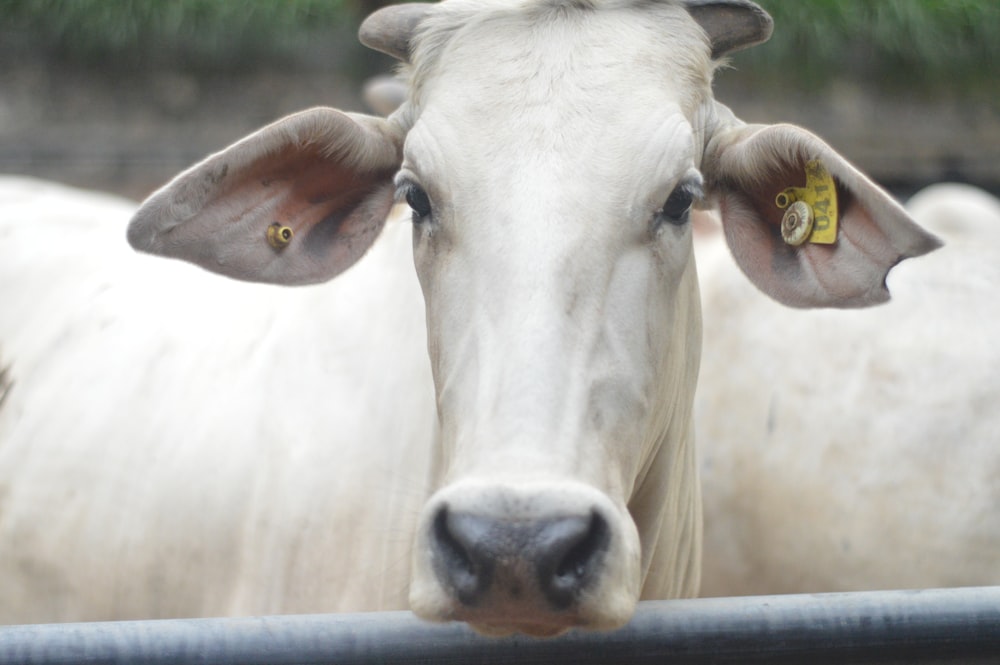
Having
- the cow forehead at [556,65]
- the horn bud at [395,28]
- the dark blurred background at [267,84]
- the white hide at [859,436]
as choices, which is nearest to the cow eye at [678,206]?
the cow forehead at [556,65]

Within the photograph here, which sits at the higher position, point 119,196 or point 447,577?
point 447,577

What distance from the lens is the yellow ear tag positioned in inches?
87.0

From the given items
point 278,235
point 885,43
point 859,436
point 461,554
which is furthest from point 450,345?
point 885,43

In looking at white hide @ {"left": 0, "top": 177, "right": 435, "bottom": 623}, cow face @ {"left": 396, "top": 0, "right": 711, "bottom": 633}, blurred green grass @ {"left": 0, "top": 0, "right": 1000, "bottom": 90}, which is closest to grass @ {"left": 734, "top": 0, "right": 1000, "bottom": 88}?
blurred green grass @ {"left": 0, "top": 0, "right": 1000, "bottom": 90}

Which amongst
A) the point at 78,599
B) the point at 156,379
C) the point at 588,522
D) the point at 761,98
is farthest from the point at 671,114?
the point at 761,98

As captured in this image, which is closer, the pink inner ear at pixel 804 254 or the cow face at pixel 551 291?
the cow face at pixel 551 291

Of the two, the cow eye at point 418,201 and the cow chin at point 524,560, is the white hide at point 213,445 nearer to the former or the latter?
the cow eye at point 418,201

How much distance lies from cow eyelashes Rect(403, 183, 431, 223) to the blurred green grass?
4636 mm

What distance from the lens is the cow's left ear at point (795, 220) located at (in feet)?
6.99

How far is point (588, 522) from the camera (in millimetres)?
1557

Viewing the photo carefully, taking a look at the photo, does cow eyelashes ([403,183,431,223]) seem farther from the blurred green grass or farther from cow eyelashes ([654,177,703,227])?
the blurred green grass

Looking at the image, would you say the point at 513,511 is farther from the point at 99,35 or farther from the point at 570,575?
the point at 99,35

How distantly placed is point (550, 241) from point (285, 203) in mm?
857

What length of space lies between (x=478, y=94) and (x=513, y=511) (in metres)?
0.88
